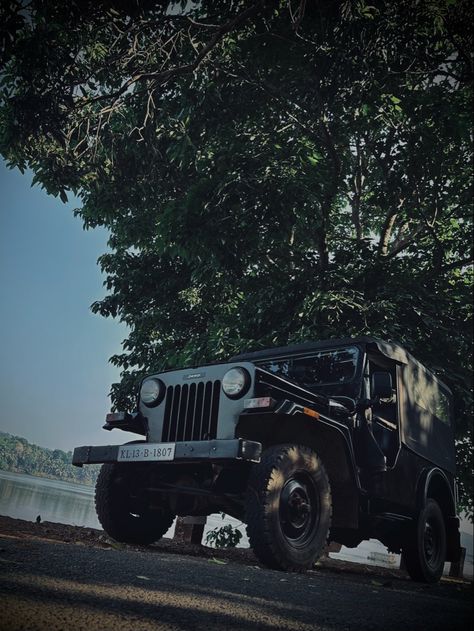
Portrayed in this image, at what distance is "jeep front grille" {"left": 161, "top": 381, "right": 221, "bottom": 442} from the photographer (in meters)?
5.47

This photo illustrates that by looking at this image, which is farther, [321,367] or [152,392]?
[321,367]

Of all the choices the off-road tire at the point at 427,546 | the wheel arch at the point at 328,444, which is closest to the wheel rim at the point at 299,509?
the wheel arch at the point at 328,444

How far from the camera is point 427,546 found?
705 centimetres

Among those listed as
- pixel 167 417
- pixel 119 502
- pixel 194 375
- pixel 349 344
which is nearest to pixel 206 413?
pixel 194 375

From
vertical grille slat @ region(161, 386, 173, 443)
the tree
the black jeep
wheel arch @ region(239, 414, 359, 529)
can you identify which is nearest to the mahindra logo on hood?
the black jeep

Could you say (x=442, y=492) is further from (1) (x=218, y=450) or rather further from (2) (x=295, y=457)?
(1) (x=218, y=450)

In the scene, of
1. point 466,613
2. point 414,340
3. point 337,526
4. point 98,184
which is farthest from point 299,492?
point 98,184

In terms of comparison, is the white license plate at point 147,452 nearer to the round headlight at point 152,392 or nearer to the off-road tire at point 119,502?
the off-road tire at point 119,502

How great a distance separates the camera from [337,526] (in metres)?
6.03

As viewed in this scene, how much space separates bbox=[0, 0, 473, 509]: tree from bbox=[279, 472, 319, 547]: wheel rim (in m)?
4.85

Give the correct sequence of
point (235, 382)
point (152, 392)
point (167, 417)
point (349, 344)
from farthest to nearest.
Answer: point (349, 344) < point (152, 392) < point (167, 417) < point (235, 382)

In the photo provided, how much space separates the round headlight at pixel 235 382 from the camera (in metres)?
5.25

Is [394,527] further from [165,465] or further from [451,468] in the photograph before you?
[165,465]

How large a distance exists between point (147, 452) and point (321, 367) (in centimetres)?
254
